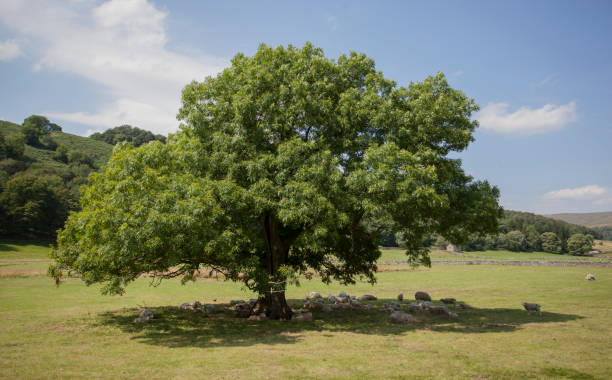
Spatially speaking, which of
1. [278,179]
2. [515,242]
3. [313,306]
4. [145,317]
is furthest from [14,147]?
[515,242]

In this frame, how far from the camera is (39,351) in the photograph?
1365 centimetres

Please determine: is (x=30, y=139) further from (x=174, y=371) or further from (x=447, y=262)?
(x=174, y=371)

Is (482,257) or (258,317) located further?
(482,257)

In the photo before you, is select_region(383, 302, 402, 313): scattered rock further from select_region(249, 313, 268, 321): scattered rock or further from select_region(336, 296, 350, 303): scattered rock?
select_region(249, 313, 268, 321): scattered rock

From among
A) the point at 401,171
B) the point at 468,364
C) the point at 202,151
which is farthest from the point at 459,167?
the point at 202,151

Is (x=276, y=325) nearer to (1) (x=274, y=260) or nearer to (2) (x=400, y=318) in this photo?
(1) (x=274, y=260)

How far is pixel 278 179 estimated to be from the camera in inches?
694

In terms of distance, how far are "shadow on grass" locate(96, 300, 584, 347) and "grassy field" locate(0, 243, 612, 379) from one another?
6cm

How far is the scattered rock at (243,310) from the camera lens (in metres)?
23.1

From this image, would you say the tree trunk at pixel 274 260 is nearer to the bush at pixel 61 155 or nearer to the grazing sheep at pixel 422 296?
the grazing sheep at pixel 422 296

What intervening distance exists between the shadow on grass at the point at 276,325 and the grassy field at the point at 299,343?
0.18ft

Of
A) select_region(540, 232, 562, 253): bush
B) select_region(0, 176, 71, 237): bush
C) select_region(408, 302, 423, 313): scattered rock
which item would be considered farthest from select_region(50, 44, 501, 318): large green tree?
select_region(540, 232, 562, 253): bush

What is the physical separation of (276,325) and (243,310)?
4.97m

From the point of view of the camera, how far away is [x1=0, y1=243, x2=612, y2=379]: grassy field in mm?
11422
